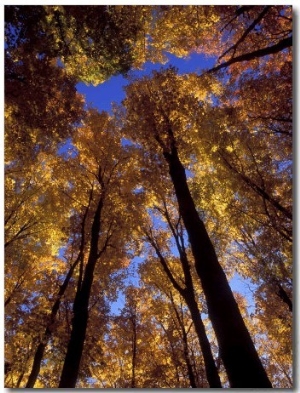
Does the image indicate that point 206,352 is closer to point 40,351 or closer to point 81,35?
point 40,351

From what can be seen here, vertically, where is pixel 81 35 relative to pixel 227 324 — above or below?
above

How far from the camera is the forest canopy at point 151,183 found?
4637 mm

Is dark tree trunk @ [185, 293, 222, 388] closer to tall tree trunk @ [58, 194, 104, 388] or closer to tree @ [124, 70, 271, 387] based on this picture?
tall tree trunk @ [58, 194, 104, 388]

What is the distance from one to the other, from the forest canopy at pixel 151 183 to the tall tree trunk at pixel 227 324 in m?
0.01

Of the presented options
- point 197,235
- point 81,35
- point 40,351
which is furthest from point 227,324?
point 40,351

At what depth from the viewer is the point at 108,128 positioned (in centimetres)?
941

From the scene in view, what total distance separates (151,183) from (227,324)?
206 inches

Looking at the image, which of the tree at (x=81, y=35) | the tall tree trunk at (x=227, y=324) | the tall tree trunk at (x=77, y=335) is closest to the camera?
the tall tree trunk at (x=227, y=324)

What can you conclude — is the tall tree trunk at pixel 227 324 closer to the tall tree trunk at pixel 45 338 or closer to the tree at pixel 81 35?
the tree at pixel 81 35

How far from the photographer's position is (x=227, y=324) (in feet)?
9.92

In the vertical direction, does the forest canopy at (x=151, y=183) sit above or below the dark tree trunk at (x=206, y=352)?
above

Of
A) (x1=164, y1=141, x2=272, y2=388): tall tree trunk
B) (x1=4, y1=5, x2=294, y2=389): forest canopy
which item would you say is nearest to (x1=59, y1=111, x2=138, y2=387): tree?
(x1=4, y1=5, x2=294, y2=389): forest canopy

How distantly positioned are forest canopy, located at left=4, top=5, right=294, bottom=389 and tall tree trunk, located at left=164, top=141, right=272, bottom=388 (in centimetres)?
1

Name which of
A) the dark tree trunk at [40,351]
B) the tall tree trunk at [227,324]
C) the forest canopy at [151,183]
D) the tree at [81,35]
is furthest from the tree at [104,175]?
the tall tree trunk at [227,324]
